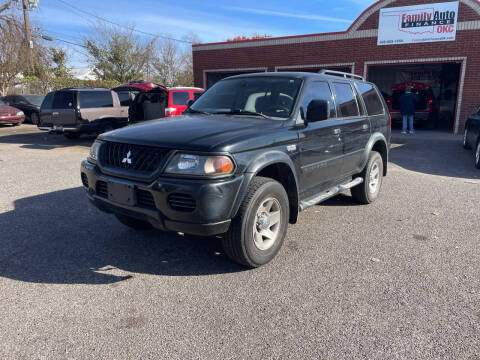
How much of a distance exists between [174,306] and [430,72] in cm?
2334

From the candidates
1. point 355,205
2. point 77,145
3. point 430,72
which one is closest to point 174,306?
point 355,205

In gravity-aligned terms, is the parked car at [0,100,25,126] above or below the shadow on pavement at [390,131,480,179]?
above

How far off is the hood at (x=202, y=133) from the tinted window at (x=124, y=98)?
9.95 m

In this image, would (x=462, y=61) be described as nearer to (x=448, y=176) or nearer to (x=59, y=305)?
(x=448, y=176)

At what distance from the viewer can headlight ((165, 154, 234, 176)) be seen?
2.97 meters

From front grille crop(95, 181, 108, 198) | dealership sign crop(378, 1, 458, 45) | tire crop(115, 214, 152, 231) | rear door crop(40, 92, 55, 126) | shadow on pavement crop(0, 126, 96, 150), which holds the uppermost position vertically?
dealership sign crop(378, 1, 458, 45)

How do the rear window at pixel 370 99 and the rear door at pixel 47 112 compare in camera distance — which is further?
the rear door at pixel 47 112

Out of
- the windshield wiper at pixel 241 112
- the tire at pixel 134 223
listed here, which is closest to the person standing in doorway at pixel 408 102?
the windshield wiper at pixel 241 112

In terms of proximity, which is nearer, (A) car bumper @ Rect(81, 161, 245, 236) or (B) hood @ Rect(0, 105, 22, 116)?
(A) car bumper @ Rect(81, 161, 245, 236)

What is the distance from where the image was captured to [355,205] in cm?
574

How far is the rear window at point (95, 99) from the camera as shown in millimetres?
11842

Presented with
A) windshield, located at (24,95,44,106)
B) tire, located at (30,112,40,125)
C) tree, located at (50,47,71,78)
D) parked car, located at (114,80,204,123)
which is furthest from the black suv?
tree, located at (50,47,71,78)

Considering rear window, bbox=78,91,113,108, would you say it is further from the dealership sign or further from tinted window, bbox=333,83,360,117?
the dealership sign

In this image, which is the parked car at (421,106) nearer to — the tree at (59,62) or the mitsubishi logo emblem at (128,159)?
the mitsubishi logo emblem at (128,159)
